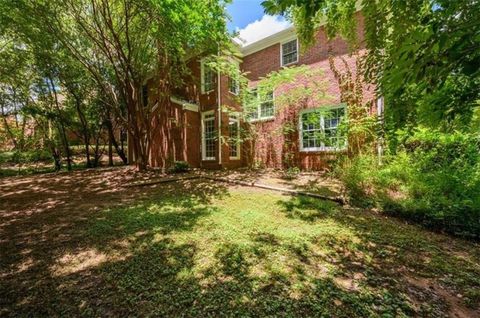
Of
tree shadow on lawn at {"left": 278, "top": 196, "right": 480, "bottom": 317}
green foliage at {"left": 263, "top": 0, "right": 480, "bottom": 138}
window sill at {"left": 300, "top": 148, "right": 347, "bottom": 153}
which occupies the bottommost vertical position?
tree shadow on lawn at {"left": 278, "top": 196, "right": 480, "bottom": 317}

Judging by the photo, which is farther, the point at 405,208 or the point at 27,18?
the point at 27,18

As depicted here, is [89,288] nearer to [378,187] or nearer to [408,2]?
[408,2]

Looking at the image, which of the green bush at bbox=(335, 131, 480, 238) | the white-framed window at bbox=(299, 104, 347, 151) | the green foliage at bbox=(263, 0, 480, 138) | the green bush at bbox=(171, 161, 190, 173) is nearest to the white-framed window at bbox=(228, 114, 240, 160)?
the green bush at bbox=(171, 161, 190, 173)

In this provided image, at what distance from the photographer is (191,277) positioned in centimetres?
271

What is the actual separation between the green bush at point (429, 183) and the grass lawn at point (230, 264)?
1.59 feet

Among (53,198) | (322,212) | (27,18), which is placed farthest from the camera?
(27,18)

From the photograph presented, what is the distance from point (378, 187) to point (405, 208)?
104cm

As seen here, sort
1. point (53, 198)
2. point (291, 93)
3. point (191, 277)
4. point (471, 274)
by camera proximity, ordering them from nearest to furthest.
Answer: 1. point (191, 277)
2. point (471, 274)
3. point (53, 198)
4. point (291, 93)

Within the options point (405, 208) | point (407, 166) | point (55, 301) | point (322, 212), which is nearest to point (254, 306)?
point (55, 301)

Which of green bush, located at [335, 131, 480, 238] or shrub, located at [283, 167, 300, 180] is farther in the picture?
shrub, located at [283, 167, 300, 180]

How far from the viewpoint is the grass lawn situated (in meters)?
2.29

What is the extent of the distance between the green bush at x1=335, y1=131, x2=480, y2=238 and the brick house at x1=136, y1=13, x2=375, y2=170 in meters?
3.82

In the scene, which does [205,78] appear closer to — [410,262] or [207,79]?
[207,79]

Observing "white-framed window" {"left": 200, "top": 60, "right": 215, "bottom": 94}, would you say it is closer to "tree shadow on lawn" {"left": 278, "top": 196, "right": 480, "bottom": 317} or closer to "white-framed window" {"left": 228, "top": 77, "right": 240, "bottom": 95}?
"white-framed window" {"left": 228, "top": 77, "right": 240, "bottom": 95}
